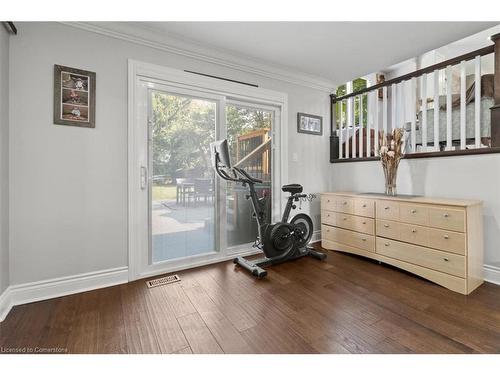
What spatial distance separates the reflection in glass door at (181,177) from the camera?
2.50 meters

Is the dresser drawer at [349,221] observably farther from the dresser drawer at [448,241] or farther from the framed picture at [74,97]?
the framed picture at [74,97]

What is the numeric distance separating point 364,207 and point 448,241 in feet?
2.74

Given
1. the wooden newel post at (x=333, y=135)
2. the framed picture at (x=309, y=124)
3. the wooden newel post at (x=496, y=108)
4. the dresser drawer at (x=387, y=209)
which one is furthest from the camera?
the wooden newel post at (x=333, y=135)

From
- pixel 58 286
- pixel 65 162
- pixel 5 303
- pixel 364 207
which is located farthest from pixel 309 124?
pixel 5 303

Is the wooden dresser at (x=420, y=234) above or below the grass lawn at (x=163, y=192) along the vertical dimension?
below

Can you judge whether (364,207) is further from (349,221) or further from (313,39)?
(313,39)

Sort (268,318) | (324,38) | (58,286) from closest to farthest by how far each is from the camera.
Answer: (268,318), (58,286), (324,38)

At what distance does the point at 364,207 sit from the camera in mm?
2793

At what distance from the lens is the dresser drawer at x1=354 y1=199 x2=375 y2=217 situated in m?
2.71

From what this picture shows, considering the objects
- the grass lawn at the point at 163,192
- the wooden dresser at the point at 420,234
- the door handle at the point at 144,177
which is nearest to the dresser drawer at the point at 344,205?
the wooden dresser at the point at 420,234

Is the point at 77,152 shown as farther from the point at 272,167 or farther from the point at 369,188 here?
the point at 369,188
